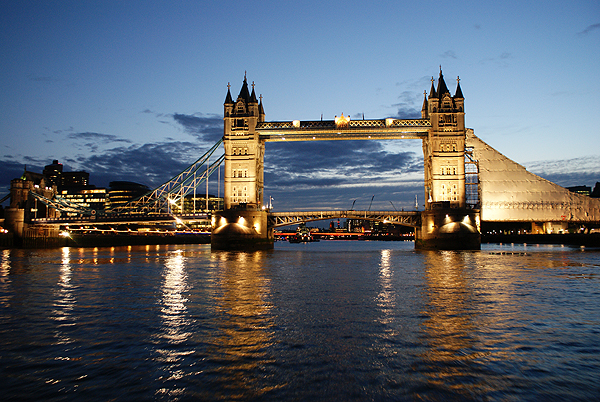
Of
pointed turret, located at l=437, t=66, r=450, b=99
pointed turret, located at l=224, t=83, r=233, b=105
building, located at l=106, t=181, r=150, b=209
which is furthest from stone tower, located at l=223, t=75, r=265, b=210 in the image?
building, located at l=106, t=181, r=150, b=209

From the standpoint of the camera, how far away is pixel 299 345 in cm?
1025

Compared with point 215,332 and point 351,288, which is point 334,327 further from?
point 351,288

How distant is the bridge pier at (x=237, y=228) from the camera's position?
197ft

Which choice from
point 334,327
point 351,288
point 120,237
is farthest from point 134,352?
point 120,237

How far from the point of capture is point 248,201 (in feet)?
203

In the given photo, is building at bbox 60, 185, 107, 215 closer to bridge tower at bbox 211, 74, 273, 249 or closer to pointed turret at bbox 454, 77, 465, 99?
bridge tower at bbox 211, 74, 273, 249

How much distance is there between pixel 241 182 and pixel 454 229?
103ft

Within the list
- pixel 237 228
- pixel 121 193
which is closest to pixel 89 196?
pixel 121 193

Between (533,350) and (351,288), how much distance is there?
11.8 metres

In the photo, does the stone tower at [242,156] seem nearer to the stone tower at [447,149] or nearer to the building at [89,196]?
the stone tower at [447,149]

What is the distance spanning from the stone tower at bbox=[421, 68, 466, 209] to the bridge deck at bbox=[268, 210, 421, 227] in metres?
5.19

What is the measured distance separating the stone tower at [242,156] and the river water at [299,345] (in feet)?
139

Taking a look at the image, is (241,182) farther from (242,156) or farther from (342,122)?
(342,122)

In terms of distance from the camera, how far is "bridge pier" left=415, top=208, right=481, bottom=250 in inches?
2304
